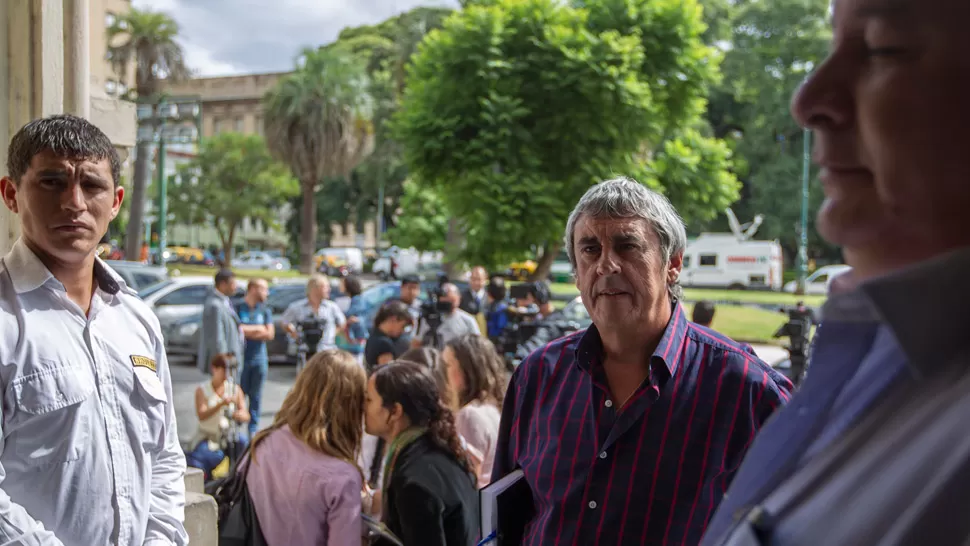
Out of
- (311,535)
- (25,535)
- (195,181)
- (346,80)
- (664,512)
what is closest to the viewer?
(25,535)

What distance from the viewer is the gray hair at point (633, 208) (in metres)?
2.17

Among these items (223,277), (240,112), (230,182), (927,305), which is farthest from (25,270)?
(240,112)

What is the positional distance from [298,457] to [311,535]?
29cm

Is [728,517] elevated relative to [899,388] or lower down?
lower down

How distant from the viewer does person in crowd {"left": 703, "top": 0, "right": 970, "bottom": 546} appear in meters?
0.64

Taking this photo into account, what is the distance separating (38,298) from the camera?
6.62 feet

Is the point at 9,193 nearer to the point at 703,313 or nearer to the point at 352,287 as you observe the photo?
the point at 703,313

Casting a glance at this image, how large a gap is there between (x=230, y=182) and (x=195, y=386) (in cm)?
3018

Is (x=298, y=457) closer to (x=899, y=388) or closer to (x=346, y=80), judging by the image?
(x=899, y=388)

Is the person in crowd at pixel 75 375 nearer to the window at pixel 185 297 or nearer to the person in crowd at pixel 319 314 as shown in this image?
the person in crowd at pixel 319 314

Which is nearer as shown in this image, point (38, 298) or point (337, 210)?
point (38, 298)

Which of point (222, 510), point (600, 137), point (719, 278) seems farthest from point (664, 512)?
point (719, 278)

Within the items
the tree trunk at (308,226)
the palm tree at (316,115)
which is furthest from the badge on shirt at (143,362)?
the tree trunk at (308,226)

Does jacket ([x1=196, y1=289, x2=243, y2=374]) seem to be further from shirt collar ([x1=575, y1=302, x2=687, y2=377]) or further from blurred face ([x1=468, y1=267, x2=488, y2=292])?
shirt collar ([x1=575, y1=302, x2=687, y2=377])
